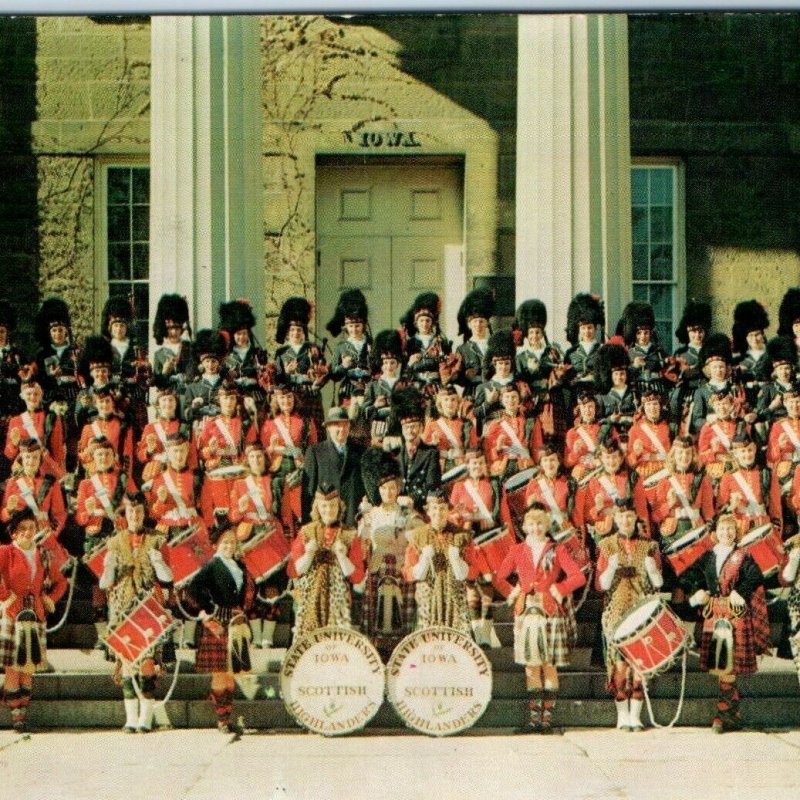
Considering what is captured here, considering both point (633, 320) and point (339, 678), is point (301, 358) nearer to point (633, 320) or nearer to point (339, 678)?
point (633, 320)

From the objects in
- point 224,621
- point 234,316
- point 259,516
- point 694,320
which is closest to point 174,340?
point 234,316

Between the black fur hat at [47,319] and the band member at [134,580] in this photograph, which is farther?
the black fur hat at [47,319]

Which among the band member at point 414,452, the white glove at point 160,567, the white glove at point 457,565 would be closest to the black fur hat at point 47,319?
the white glove at point 160,567

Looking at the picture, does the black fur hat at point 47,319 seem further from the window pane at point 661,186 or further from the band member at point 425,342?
the window pane at point 661,186

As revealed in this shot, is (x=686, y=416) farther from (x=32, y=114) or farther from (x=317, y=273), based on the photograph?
(x=32, y=114)

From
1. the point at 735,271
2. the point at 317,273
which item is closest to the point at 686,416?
the point at 735,271

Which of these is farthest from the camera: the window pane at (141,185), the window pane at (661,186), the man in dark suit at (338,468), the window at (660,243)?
the window pane at (661,186)

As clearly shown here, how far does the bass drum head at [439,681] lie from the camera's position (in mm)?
10539

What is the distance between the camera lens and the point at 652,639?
10.6 m

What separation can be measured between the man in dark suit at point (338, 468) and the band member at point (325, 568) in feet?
1.21

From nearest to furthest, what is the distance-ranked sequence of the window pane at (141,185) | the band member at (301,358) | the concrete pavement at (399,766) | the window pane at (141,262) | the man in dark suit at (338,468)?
1. the concrete pavement at (399,766)
2. the man in dark suit at (338,468)
3. the band member at (301,358)
4. the window pane at (141,262)
5. the window pane at (141,185)

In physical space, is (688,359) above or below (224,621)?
above

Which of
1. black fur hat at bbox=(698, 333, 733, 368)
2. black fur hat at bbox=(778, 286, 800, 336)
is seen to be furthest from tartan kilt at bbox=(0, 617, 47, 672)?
black fur hat at bbox=(778, 286, 800, 336)

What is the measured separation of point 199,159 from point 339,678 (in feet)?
12.6
